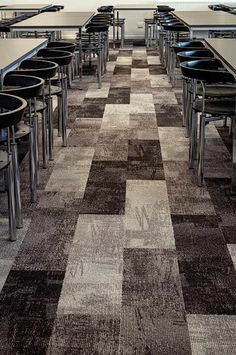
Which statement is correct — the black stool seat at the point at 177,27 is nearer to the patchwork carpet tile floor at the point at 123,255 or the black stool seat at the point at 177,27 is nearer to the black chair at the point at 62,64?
the patchwork carpet tile floor at the point at 123,255

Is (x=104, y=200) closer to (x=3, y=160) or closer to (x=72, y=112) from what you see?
(x=3, y=160)

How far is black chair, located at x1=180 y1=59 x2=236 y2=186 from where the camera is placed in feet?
11.8

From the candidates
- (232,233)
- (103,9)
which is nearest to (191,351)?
(232,233)

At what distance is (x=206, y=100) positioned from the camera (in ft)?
13.5

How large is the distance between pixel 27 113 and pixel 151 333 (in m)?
2.16

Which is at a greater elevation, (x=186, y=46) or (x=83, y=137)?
(x=186, y=46)

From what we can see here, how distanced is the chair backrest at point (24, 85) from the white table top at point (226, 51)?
1180 millimetres

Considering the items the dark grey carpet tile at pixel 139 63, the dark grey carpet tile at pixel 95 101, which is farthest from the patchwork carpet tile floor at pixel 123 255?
the dark grey carpet tile at pixel 139 63

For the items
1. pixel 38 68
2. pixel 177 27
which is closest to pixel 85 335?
pixel 38 68

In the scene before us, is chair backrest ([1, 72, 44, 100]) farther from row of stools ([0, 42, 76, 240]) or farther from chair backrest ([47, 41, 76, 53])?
chair backrest ([47, 41, 76, 53])

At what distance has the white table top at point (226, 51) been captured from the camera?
3.68 m

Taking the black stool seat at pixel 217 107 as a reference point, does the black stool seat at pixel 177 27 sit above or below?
above

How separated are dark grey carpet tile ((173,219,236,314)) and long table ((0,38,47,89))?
1.48m

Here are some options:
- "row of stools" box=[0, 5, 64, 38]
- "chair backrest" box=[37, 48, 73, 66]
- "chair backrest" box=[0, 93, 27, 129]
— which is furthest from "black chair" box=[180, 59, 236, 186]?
"row of stools" box=[0, 5, 64, 38]
